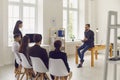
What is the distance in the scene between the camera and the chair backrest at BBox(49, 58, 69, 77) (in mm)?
3817

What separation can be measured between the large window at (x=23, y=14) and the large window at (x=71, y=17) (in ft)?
6.09

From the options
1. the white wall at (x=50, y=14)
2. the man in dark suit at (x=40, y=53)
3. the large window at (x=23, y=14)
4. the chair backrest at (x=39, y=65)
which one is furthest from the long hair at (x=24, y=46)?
the white wall at (x=50, y=14)

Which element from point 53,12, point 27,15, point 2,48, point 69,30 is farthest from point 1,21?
point 69,30

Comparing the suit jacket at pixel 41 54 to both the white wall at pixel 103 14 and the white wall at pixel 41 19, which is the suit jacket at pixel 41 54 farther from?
the white wall at pixel 103 14

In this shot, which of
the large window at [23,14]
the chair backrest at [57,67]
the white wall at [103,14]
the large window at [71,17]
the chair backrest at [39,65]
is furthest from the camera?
the white wall at [103,14]

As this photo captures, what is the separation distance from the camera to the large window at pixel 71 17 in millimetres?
10457

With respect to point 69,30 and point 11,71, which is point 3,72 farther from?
point 69,30

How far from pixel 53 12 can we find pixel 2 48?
2.91 m

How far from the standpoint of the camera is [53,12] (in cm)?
932

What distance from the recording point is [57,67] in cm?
385

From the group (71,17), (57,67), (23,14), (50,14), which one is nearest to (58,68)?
(57,67)

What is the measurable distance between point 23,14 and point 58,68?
5304 millimetres

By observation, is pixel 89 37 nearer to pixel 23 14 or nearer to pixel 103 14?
pixel 23 14

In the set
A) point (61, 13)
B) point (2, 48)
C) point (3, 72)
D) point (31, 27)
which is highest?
point (61, 13)
